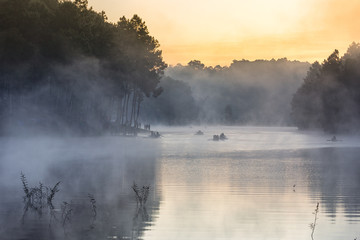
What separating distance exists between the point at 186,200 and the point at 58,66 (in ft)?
181

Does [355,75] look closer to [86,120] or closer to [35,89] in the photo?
[86,120]

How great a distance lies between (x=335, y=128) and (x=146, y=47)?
34568mm

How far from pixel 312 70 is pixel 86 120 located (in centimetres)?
8982

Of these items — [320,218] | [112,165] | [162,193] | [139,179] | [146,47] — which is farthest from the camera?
[146,47]

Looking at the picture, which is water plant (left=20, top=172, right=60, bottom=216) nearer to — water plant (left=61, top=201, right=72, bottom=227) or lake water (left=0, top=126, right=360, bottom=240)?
lake water (left=0, top=126, right=360, bottom=240)

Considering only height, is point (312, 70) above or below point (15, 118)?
above

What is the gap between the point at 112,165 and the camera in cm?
4166

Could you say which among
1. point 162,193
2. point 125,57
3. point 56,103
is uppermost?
point 125,57

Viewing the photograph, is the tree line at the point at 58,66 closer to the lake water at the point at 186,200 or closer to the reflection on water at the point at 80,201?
the reflection on water at the point at 80,201

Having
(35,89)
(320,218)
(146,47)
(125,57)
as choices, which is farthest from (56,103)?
(320,218)

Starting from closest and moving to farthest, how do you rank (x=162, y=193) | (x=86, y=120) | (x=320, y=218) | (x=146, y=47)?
(x=320, y=218) → (x=162, y=193) → (x=86, y=120) → (x=146, y=47)

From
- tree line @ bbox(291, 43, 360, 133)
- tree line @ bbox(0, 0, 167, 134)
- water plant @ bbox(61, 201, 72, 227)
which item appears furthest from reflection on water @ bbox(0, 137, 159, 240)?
tree line @ bbox(291, 43, 360, 133)

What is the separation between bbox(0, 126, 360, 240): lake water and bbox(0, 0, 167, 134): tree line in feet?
93.9

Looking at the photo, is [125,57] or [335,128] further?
[335,128]
